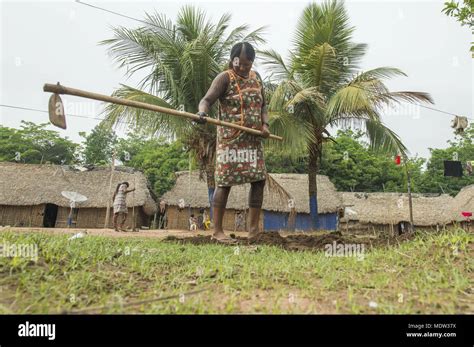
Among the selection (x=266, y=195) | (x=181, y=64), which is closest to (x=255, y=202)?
(x=181, y=64)

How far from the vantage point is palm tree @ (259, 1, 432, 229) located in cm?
802

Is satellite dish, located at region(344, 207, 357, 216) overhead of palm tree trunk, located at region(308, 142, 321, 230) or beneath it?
beneath

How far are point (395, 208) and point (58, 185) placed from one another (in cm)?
1725

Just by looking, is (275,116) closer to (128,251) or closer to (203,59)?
(203,59)

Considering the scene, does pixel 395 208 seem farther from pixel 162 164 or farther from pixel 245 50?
pixel 245 50

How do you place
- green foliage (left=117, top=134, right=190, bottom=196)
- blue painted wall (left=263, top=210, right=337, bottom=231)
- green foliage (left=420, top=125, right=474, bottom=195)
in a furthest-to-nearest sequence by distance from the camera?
green foliage (left=420, top=125, right=474, bottom=195), green foliage (left=117, top=134, right=190, bottom=196), blue painted wall (left=263, top=210, right=337, bottom=231)

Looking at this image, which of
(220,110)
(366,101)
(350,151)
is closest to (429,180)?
(350,151)

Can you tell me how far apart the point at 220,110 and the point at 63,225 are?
51.8ft

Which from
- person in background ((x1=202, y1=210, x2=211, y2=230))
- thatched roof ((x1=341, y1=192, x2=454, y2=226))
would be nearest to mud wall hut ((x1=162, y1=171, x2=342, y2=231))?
person in background ((x1=202, y1=210, x2=211, y2=230))

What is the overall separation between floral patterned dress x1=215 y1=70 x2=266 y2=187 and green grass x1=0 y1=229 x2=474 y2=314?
1302mm

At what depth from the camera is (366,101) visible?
7.35 metres

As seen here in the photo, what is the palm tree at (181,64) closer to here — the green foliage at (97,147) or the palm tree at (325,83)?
the palm tree at (325,83)

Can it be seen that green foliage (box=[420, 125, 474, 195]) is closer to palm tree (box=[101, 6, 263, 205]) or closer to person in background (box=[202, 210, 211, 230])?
person in background (box=[202, 210, 211, 230])

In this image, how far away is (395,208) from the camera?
19.0 metres
